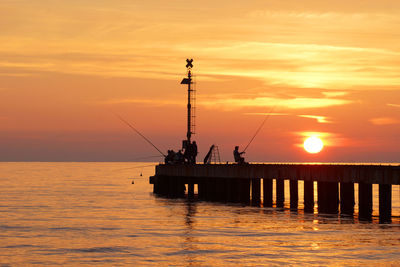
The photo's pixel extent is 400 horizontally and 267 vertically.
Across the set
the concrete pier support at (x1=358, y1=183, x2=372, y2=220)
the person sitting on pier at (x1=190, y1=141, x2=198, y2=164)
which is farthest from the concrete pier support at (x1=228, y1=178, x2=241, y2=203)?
the concrete pier support at (x1=358, y1=183, x2=372, y2=220)

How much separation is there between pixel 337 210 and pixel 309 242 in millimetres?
17398

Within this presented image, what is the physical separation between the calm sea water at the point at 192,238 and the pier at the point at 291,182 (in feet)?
7.08

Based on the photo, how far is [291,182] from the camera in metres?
61.6

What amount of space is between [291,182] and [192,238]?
2279 cm

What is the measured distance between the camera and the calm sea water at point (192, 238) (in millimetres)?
33156

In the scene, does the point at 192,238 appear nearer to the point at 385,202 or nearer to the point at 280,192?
the point at 385,202

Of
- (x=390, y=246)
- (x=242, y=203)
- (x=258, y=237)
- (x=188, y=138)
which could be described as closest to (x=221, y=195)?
(x=242, y=203)

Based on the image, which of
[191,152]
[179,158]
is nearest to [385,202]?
[191,152]

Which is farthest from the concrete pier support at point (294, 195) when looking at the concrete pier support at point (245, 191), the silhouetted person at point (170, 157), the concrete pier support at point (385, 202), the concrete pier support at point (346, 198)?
the silhouetted person at point (170, 157)

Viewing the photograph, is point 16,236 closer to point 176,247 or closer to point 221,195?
point 176,247

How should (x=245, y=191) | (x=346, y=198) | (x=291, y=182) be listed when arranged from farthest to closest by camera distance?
(x=245, y=191)
(x=291, y=182)
(x=346, y=198)

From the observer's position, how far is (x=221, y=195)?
70.7 meters

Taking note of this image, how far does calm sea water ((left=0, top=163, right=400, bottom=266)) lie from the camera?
33156 millimetres

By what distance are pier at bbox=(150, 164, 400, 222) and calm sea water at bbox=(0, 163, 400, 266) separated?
2156mm
